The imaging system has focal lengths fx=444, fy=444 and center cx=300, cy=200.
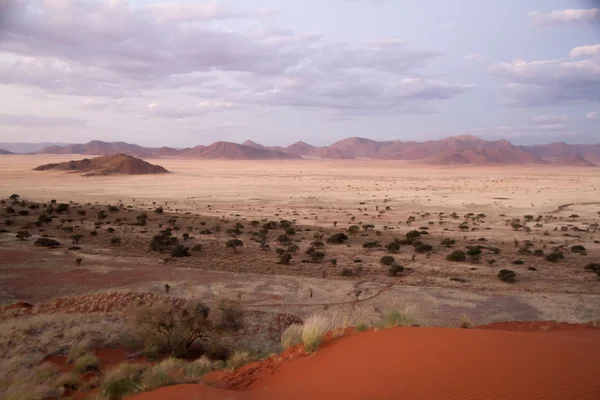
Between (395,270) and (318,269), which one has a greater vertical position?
(395,270)

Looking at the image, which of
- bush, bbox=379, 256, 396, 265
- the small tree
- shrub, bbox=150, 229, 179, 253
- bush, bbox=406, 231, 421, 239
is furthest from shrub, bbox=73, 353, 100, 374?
bush, bbox=406, 231, 421, 239

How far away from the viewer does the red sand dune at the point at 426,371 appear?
5512 millimetres

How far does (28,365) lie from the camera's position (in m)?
8.96

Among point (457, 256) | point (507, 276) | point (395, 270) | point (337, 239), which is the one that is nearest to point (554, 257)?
point (457, 256)

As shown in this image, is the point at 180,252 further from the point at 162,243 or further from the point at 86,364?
the point at 86,364

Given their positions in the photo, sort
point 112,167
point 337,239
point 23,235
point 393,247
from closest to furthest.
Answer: point 393,247
point 23,235
point 337,239
point 112,167

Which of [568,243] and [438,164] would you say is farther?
[438,164]

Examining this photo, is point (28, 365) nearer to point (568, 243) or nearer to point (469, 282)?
point (469, 282)

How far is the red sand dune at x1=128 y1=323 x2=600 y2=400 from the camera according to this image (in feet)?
18.1

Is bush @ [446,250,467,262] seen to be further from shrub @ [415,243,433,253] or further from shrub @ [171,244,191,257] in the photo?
shrub @ [171,244,191,257]

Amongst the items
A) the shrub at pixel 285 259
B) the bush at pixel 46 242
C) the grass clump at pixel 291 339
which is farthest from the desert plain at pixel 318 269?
the grass clump at pixel 291 339

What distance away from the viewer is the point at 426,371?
623 cm

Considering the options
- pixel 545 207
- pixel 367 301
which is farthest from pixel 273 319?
pixel 545 207

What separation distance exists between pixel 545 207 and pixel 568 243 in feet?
71.1
